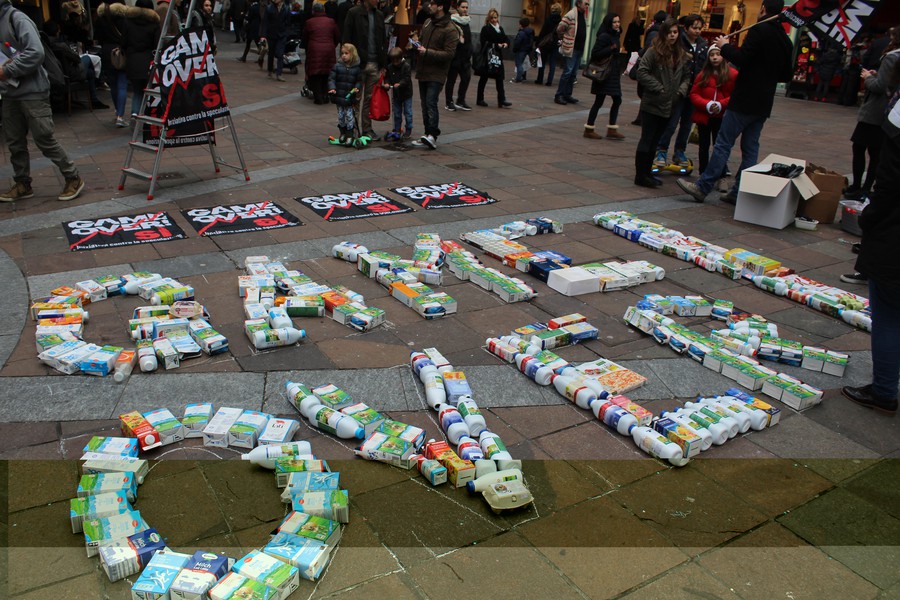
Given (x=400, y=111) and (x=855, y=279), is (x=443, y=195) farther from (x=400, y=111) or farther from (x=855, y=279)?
(x=855, y=279)

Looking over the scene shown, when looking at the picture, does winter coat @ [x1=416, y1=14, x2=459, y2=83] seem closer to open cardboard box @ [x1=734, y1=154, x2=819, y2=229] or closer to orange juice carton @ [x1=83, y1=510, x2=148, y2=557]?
open cardboard box @ [x1=734, y1=154, x2=819, y2=229]

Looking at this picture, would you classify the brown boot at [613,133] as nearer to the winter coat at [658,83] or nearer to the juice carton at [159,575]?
the winter coat at [658,83]

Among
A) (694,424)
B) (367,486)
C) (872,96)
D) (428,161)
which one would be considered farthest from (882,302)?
(428,161)

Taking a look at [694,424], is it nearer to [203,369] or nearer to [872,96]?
[203,369]

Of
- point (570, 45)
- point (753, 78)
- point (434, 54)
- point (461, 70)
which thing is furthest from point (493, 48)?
point (753, 78)

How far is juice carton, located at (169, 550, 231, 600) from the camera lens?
271cm

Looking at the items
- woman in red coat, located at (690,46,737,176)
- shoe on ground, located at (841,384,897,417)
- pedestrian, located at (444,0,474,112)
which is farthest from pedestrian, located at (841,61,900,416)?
pedestrian, located at (444,0,474,112)

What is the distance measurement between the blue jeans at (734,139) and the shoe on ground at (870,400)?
13.6ft

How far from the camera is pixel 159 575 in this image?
2.79 metres

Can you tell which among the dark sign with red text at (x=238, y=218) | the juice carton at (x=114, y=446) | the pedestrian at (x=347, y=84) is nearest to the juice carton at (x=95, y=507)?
the juice carton at (x=114, y=446)

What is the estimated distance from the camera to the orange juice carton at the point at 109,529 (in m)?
2.96

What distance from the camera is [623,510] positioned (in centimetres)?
338

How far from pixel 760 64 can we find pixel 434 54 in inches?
171

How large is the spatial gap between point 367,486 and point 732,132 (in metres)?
6.55
